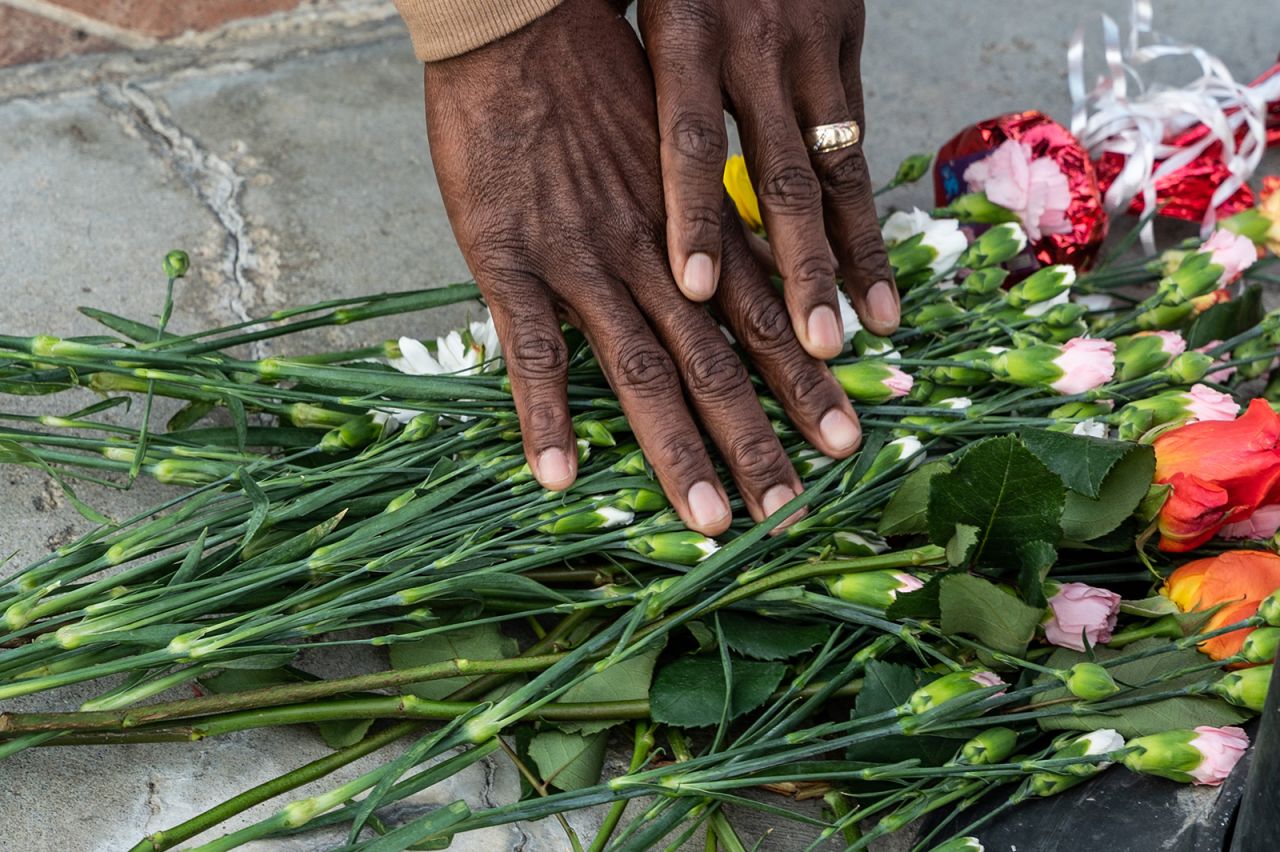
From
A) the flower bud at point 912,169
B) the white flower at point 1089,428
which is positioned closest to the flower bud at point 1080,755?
the white flower at point 1089,428

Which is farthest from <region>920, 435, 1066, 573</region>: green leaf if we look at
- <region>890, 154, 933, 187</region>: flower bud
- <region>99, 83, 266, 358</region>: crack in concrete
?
<region>99, 83, 266, 358</region>: crack in concrete

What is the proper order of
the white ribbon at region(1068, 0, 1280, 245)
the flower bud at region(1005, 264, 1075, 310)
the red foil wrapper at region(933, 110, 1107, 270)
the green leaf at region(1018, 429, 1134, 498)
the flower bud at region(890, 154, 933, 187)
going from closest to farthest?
1. the green leaf at region(1018, 429, 1134, 498)
2. the flower bud at region(1005, 264, 1075, 310)
3. the flower bud at region(890, 154, 933, 187)
4. the red foil wrapper at region(933, 110, 1107, 270)
5. the white ribbon at region(1068, 0, 1280, 245)

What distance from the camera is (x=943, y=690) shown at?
29.6 inches

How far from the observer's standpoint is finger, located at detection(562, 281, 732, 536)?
0.89m

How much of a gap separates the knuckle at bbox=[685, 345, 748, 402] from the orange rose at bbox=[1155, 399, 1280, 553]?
319mm

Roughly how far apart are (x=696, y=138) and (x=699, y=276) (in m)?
0.11

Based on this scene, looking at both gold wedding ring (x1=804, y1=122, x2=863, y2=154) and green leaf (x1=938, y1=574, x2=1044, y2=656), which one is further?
gold wedding ring (x1=804, y1=122, x2=863, y2=154)

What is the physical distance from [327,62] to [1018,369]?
3.93 feet

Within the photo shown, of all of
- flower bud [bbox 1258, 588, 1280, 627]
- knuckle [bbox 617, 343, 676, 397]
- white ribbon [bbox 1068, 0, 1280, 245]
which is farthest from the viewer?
white ribbon [bbox 1068, 0, 1280, 245]

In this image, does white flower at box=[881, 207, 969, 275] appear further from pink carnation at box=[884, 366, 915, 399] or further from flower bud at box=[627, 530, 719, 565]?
flower bud at box=[627, 530, 719, 565]

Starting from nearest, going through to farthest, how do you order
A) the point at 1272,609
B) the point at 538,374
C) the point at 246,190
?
the point at 1272,609 < the point at 538,374 < the point at 246,190

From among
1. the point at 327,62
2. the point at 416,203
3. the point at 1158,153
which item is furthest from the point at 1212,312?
the point at 327,62

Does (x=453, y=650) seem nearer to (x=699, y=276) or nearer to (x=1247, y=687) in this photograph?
(x=699, y=276)

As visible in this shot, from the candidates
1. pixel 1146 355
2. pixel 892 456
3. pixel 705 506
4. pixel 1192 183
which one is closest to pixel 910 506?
pixel 892 456
